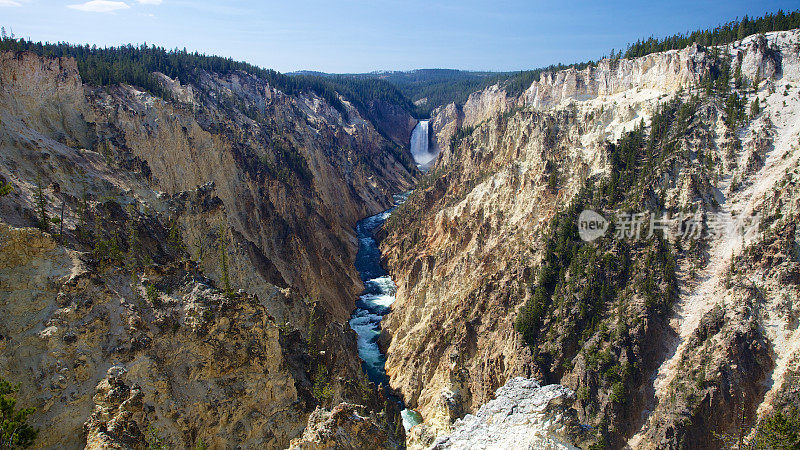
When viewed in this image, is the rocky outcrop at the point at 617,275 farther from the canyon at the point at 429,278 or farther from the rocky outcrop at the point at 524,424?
the rocky outcrop at the point at 524,424

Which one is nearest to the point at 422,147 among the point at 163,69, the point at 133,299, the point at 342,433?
the point at 163,69

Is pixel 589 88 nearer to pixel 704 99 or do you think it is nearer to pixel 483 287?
pixel 704 99

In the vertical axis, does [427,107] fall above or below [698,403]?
above

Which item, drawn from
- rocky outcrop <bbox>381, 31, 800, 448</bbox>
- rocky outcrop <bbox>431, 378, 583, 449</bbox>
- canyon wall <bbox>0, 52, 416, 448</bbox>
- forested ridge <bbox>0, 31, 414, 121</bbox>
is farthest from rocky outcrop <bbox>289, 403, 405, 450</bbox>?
A: forested ridge <bbox>0, 31, 414, 121</bbox>

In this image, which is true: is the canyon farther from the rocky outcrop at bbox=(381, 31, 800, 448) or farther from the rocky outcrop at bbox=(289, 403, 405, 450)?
the rocky outcrop at bbox=(381, 31, 800, 448)


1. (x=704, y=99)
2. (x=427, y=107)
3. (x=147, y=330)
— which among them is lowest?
(x=147, y=330)

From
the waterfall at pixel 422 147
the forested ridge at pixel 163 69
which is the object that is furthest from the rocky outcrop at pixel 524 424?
the waterfall at pixel 422 147

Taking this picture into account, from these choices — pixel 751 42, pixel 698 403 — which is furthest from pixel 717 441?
pixel 751 42
